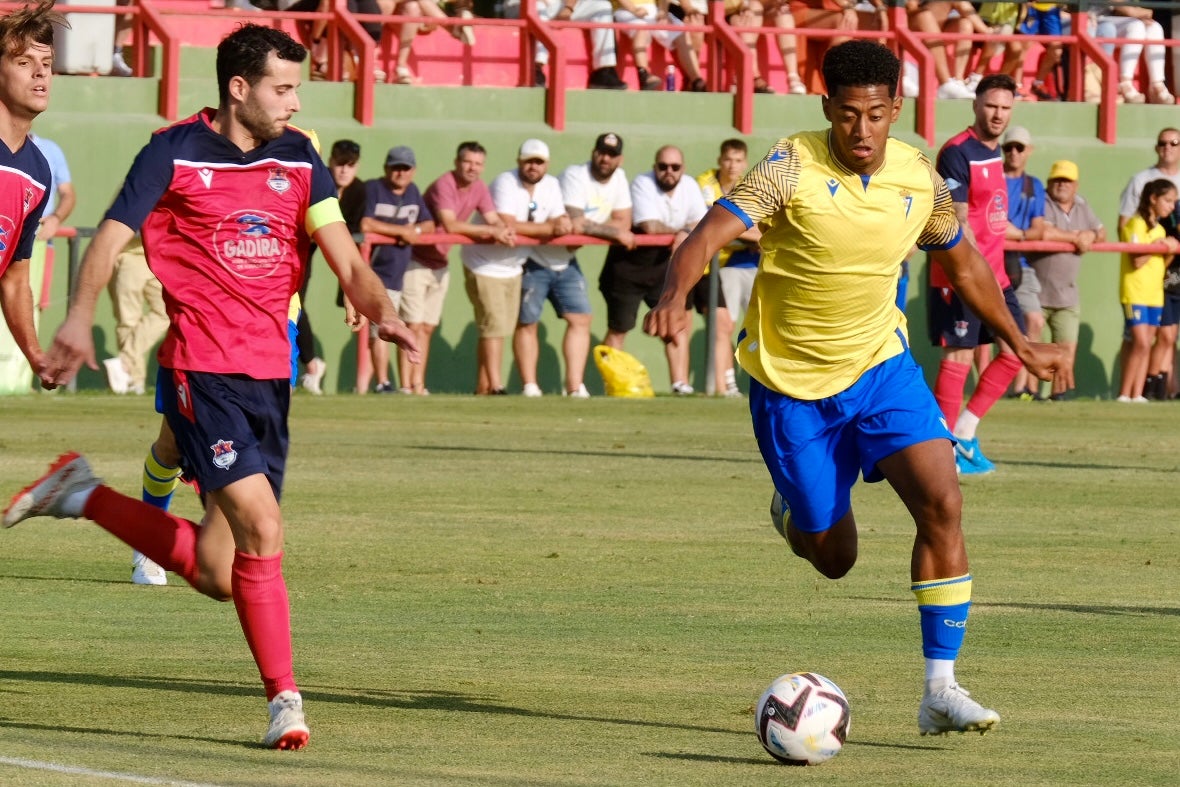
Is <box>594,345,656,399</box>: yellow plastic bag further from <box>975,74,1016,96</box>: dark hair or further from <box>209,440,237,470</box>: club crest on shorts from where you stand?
<box>209,440,237,470</box>: club crest on shorts

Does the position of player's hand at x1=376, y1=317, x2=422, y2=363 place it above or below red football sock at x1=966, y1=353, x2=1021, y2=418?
above

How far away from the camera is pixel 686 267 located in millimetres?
7418

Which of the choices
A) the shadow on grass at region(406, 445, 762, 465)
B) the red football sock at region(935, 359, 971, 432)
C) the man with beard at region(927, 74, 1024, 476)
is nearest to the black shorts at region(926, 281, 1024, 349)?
the man with beard at region(927, 74, 1024, 476)

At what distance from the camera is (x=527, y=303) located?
22172 mm

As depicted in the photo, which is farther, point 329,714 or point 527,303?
point 527,303

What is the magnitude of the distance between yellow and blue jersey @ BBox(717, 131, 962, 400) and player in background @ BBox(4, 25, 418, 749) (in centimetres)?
150

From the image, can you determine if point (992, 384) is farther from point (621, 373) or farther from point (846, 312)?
point (846, 312)

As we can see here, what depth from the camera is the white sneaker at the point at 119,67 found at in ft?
78.3

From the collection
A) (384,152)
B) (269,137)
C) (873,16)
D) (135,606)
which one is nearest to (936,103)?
(873,16)

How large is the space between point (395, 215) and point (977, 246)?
7677 mm

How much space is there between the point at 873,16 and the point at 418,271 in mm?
8069

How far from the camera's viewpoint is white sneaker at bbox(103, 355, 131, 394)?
69.5 ft

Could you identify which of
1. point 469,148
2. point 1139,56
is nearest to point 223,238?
point 469,148

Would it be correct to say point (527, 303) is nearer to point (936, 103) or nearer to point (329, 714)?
point (936, 103)
